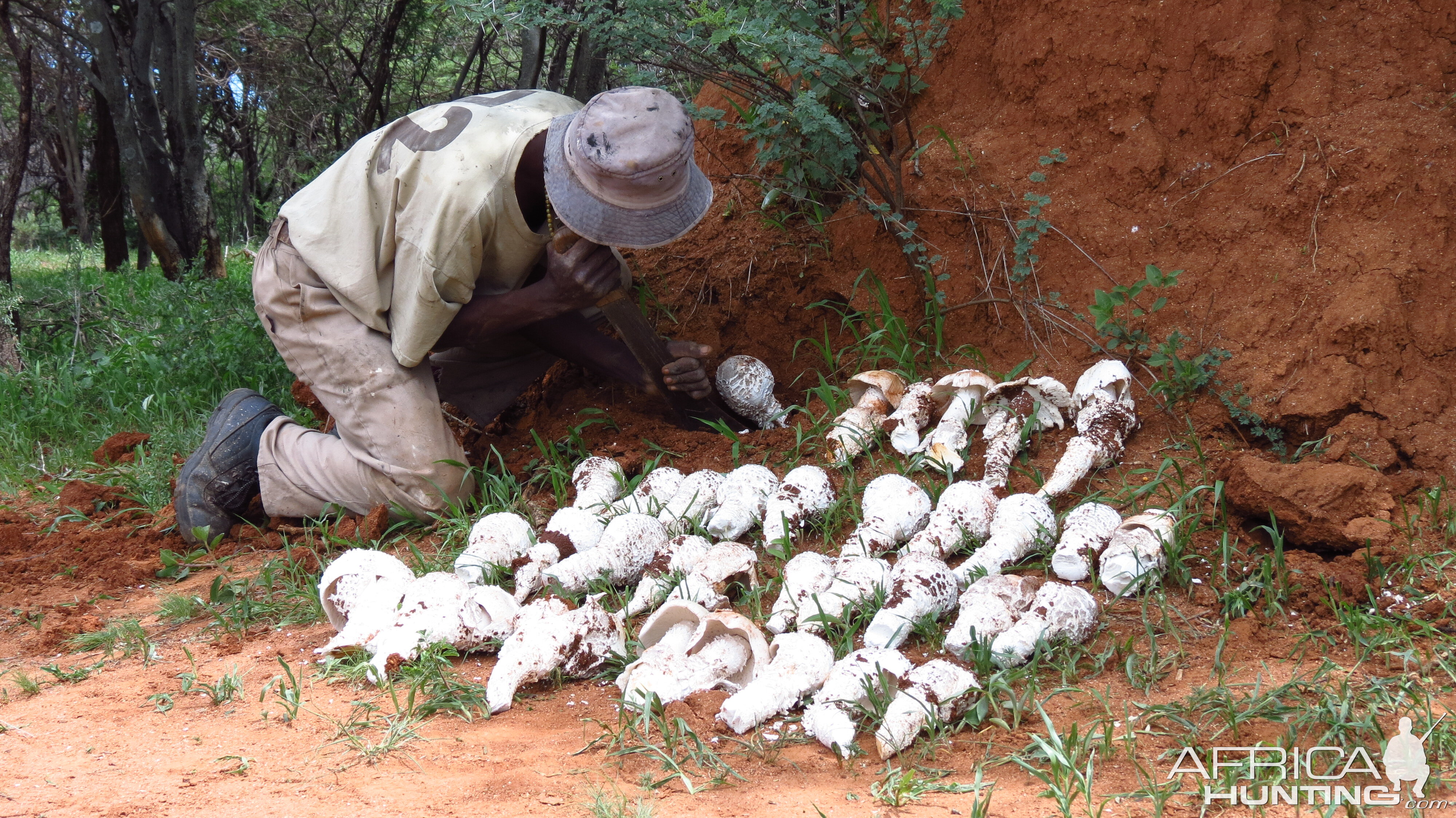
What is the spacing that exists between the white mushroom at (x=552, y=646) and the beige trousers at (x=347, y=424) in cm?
110

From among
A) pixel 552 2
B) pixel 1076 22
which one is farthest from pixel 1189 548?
pixel 552 2

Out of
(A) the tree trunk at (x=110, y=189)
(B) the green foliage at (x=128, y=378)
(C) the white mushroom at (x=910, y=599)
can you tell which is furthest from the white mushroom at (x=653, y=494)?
(A) the tree trunk at (x=110, y=189)

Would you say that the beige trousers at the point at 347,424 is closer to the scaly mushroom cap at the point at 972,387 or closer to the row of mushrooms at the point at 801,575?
the row of mushrooms at the point at 801,575

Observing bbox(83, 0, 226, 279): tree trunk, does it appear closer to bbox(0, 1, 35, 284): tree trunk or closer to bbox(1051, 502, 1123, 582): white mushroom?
bbox(0, 1, 35, 284): tree trunk

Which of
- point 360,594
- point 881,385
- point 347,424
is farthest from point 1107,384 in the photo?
Result: point 347,424

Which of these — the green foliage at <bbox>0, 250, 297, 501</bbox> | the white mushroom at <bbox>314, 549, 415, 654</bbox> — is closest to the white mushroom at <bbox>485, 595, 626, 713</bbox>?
the white mushroom at <bbox>314, 549, 415, 654</bbox>

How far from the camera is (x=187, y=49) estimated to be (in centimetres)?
817

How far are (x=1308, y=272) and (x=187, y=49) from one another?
7901 millimetres

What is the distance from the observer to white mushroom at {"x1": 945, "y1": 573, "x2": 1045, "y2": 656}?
8.32 feet

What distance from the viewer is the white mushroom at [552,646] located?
2.54 meters

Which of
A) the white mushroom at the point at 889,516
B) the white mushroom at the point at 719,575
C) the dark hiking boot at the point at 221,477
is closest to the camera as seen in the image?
the white mushroom at the point at 719,575

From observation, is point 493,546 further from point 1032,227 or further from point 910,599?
point 1032,227

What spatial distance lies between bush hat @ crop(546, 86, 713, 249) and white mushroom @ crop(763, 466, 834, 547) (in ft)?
2.65

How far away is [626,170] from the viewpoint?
2.92 m
